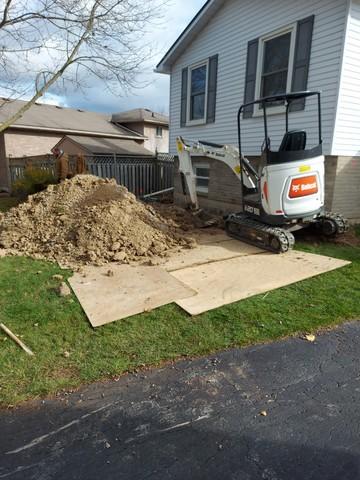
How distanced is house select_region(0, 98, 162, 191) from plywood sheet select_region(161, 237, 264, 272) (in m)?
11.3

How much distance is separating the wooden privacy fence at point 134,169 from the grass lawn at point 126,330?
8.81 meters

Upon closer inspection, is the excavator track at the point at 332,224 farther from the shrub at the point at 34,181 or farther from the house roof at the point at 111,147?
the house roof at the point at 111,147

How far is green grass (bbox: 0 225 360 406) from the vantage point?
2781mm

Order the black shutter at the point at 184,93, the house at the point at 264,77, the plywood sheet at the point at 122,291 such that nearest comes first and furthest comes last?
the plywood sheet at the point at 122,291, the house at the point at 264,77, the black shutter at the point at 184,93

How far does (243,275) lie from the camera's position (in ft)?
16.2

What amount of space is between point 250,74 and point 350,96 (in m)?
2.93

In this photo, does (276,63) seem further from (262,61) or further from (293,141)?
(293,141)

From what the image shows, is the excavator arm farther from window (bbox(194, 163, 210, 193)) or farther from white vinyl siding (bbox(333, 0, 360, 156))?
window (bbox(194, 163, 210, 193))

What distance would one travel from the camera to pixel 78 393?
8.36 ft

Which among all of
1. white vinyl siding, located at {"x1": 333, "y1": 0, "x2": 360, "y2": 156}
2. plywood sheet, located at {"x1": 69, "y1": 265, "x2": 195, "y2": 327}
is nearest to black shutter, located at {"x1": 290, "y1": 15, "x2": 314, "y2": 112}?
white vinyl siding, located at {"x1": 333, "y1": 0, "x2": 360, "y2": 156}

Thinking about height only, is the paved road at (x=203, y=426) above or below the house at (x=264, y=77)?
below

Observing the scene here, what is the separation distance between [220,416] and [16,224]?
21.0ft

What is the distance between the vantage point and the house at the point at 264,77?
6812 millimetres

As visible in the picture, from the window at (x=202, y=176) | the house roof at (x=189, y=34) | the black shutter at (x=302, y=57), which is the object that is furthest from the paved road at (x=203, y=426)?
the house roof at (x=189, y=34)
